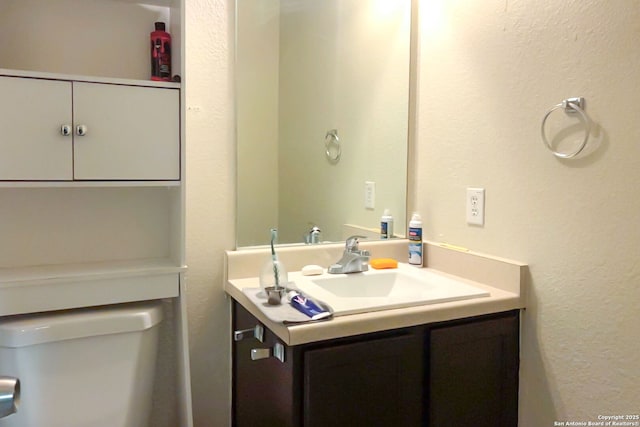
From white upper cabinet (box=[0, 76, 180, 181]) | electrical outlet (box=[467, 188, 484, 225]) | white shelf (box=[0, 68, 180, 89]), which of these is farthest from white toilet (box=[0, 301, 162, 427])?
electrical outlet (box=[467, 188, 484, 225])

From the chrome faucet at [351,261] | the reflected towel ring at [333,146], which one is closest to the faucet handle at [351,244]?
the chrome faucet at [351,261]

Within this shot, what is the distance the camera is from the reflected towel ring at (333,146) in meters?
1.83

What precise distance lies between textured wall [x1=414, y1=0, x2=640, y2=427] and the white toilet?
3.39 ft

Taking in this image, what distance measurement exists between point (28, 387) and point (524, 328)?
131cm

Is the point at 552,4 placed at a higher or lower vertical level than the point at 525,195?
higher

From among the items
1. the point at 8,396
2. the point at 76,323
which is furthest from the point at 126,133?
the point at 8,396

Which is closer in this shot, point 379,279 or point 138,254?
point 138,254

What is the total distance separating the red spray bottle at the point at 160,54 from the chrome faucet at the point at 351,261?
0.76m

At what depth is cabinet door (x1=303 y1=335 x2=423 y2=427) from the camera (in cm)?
114

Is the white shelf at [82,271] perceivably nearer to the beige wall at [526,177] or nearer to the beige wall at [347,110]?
the beige wall at [526,177]

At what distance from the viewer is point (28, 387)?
1.19m

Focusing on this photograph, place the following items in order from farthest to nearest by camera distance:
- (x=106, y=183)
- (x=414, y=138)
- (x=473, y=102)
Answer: (x=414, y=138)
(x=473, y=102)
(x=106, y=183)

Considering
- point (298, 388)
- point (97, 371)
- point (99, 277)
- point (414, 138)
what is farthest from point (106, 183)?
point (414, 138)

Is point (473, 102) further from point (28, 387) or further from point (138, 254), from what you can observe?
point (28, 387)
